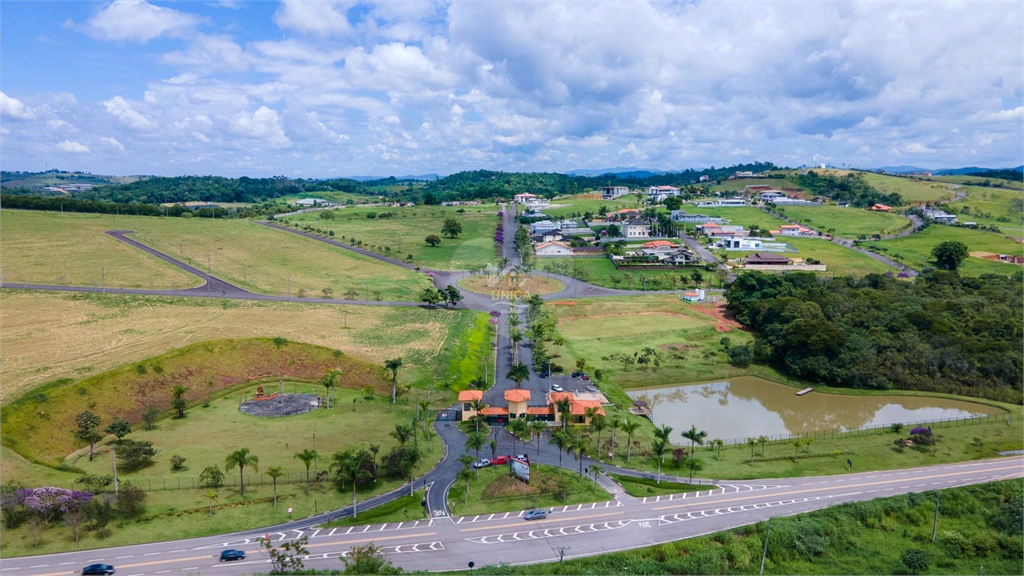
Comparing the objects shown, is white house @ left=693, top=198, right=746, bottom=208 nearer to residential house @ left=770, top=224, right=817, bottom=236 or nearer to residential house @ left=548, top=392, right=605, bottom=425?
residential house @ left=770, top=224, right=817, bottom=236

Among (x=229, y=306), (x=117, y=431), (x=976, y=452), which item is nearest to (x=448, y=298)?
(x=229, y=306)

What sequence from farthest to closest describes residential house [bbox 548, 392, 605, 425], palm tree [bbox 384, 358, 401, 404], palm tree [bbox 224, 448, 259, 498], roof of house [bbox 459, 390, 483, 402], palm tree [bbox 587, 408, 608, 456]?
palm tree [bbox 384, 358, 401, 404] < roof of house [bbox 459, 390, 483, 402] < residential house [bbox 548, 392, 605, 425] < palm tree [bbox 587, 408, 608, 456] < palm tree [bbox 224, 448, 259, 498]

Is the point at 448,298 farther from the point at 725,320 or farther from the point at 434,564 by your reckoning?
the point at 434,564

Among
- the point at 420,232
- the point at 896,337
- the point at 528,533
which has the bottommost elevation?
the point at 528,533

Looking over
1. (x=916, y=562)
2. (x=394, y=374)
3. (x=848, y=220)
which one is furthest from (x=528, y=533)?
(x=848, y=220)

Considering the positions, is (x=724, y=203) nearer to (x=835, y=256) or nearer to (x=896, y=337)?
(x=835, y=256)

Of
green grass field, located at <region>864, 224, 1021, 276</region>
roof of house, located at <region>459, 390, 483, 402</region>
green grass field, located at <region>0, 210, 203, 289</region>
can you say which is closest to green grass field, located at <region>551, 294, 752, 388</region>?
roof of house, located at <region>459, 390, 483, 402</region>

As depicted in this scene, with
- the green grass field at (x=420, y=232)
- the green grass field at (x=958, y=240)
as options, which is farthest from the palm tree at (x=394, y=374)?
the green grass field at (x=958, y=240)
